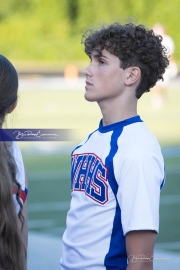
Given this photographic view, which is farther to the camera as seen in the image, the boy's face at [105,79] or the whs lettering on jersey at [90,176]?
the boy's face at [105,79]

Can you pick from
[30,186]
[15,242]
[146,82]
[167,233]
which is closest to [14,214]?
[15,242]

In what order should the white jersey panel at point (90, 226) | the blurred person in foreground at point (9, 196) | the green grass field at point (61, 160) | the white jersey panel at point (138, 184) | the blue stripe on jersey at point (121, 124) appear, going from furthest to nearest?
1. the green grass field at point (61, 160)
2. the blue stripe on jersey at point (121, 124)
3. the white jersey panel at point (90, 226)
4. the white jersey panel at point (138, 184)
5. the blurred person in foreground at point (9, 196)

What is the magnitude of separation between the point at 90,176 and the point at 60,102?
61.9ft

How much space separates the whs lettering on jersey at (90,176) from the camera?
279 cm

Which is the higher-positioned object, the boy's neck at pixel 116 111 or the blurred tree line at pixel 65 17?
the blurred tree line at pixel 65 17

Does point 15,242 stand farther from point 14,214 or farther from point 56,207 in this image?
point 56,207

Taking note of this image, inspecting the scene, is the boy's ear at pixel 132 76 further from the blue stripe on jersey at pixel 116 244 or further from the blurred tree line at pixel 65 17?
the blurred tree line at pixel 65 17

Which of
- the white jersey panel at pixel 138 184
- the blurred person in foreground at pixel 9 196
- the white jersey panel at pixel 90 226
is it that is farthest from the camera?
the white jersey panel at pixel 90 226

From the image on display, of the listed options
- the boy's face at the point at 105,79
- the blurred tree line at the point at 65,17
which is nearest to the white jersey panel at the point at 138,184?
the boy's face at the point at 105,79

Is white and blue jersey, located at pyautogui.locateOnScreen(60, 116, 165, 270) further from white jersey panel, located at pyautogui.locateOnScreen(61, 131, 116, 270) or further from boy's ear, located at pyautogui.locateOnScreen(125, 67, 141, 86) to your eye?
boy's ear, located at pyautogui.locateOnScreen(125, 67, 141, 86)

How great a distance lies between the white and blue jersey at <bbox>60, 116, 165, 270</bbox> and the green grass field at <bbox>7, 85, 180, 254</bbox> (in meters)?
0.24

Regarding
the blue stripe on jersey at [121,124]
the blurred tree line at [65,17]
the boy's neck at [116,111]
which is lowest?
the blue stripe on jersey at [121,124]

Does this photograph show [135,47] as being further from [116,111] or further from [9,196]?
[9,196]

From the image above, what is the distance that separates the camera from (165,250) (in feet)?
19.7
